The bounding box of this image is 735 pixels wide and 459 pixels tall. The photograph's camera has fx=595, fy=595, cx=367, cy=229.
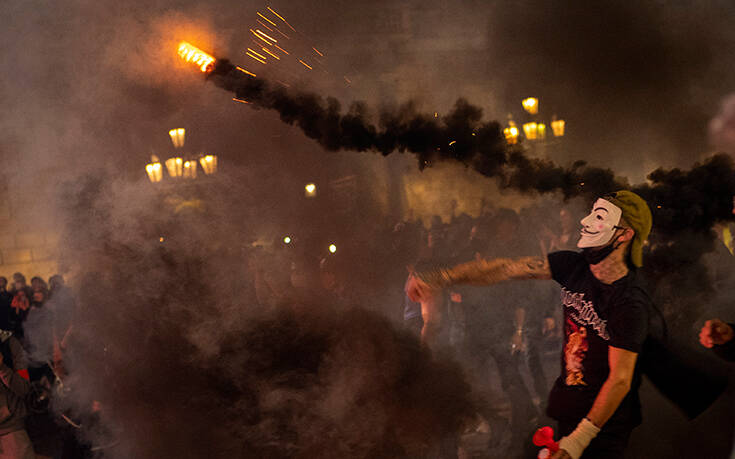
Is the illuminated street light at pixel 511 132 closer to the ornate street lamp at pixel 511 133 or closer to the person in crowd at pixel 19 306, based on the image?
the ornate street lamp at pixel 511 133

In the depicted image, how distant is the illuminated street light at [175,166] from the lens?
4125 millimetres

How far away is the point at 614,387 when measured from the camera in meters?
2.81

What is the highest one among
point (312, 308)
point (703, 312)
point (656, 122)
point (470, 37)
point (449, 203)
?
point (470, 37)

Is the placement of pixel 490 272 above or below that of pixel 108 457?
above

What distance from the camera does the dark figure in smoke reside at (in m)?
2.83

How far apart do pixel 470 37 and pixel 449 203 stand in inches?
50.0

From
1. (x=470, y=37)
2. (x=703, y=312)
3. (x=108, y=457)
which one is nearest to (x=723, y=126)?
(x=703, y=312)

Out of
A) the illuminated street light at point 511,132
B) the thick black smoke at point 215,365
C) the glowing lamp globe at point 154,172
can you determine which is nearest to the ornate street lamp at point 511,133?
the illuminated street light at point 511,132

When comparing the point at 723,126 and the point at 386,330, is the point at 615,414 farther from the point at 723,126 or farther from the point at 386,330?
the point at 723,126

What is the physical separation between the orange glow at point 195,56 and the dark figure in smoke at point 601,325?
8.05ft

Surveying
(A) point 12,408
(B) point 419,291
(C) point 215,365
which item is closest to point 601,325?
(B) point 419,291

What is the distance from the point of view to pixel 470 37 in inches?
175

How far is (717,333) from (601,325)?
0.70m

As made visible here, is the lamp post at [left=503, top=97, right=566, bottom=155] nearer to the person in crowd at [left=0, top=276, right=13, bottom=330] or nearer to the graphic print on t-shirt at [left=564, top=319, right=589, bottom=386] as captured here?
the graphic print on t-shirt at [left=564, top=319, right=589, bottom=386]
